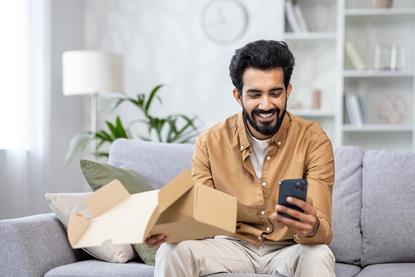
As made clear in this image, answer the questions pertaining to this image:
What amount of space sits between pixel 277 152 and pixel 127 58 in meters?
3.23

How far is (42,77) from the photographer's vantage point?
15.8 feet

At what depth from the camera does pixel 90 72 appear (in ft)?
15.1

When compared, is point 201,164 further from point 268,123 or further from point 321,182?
point 321,182

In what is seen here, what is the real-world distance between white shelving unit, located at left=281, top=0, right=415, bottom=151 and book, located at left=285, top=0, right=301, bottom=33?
0.03 metres

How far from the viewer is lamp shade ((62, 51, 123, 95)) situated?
4.59m

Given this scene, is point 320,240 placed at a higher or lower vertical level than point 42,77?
lower

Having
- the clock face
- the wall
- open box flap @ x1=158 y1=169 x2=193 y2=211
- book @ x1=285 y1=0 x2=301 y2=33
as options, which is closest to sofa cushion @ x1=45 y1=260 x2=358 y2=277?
open box flap @ x1=158 y1=169 x2=193 y2=211

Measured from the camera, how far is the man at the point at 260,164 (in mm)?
2344

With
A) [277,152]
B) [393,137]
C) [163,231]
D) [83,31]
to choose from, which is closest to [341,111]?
[393,137]

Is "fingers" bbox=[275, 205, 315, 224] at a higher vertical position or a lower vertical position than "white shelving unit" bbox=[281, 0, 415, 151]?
lower

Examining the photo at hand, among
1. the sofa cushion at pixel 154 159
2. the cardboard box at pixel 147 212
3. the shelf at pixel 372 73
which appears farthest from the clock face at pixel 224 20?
the cardboard box at pixel 147 212

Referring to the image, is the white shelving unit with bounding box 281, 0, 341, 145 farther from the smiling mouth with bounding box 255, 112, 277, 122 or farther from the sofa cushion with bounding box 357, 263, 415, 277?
the smiling mouth with bounding box 255, 112, 277, 122

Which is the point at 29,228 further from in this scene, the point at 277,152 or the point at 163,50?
the point at 163,50

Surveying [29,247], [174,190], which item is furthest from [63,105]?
[174,190]
